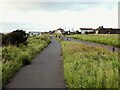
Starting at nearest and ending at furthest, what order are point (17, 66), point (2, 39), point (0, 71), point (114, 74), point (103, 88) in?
point (103, 88) → point (114, 74) → point (0, 71) → point (17, 66) → point (2, 39)

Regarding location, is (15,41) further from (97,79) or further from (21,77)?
(97,79)

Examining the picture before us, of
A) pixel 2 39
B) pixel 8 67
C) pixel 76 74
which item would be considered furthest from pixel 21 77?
pixel 2 39

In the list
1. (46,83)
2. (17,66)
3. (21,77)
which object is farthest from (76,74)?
(17,66)

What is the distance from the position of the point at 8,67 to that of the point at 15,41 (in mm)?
21042

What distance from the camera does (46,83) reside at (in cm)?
1343

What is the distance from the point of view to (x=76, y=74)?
12703 mm

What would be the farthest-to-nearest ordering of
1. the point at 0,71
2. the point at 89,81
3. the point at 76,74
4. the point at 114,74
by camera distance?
the point at 0,71
the point at 76,74
the point at 114,74
the point at 89,81

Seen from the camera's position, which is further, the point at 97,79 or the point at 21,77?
the point at 21,77

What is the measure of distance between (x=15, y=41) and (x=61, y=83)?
23.8 meters

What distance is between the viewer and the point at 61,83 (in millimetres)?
13445

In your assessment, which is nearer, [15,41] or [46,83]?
[46,83]

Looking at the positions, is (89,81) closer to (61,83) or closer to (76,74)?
(76,74)

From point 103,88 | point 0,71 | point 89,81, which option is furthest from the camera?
point 0,71

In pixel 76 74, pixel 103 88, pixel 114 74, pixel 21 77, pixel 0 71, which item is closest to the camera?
pixel 103 88
